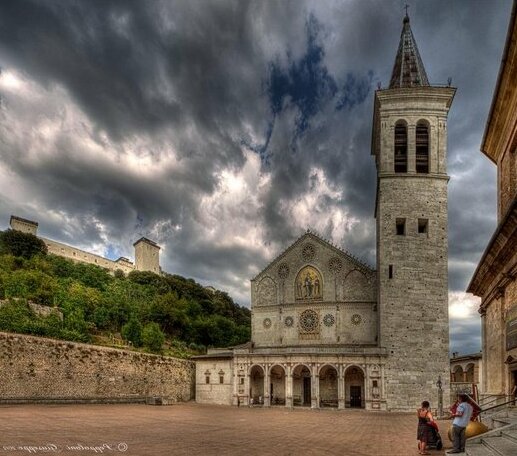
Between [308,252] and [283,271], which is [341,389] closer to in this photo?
[283,271]

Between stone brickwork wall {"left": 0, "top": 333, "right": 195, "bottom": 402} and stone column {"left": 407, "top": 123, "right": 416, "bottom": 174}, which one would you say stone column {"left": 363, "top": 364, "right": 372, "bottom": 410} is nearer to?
stone column {"left": 407, "top": 123, "right": 416, "bottom": 174}

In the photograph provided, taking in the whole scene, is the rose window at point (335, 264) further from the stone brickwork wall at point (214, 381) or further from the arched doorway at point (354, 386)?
the stone brickwork wall at point (214, 381)

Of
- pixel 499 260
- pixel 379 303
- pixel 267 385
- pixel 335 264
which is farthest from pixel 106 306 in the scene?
pixel 499 260

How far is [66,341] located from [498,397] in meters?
30.9

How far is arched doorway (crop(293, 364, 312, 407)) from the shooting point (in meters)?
42.1

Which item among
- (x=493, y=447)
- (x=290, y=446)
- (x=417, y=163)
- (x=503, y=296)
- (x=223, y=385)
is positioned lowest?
(x=223, y=385)

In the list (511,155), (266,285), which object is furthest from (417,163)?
(511,155)

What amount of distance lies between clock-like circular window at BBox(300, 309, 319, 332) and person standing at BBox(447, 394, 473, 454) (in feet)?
112

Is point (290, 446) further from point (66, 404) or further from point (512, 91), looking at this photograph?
point (66, 404)

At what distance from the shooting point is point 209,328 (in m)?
64.5

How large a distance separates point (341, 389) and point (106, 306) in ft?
92.1

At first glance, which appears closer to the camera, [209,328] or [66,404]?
[66,404]

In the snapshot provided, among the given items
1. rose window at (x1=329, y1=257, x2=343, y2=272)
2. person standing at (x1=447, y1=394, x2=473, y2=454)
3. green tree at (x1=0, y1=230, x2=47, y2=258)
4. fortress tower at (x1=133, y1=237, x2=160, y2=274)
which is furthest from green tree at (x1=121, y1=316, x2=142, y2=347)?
fortress tower at (x1=133, y1=237, x2=160, y2=274)

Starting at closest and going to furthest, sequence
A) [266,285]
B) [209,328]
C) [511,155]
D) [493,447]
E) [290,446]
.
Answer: [493,447] < [511,155] < [290,446] < [266,285] < [209,328]
